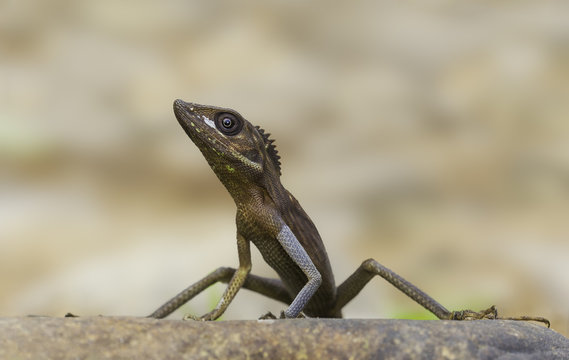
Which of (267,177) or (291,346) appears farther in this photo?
(267,177)

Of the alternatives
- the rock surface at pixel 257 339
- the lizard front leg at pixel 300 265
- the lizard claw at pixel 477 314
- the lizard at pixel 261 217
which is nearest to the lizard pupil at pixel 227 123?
the lizard at pixel 261 217

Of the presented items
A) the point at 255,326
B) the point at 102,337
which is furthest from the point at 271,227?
the point at 102,337

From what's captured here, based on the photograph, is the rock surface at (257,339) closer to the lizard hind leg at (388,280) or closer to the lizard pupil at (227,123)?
the lizard hind leg at (388,280)

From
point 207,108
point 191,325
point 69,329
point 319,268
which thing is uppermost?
point 207,108

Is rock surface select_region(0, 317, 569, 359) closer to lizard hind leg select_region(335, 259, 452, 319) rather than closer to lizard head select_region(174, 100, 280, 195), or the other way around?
lizard hind leg select_region(335, 259, 452, 319)

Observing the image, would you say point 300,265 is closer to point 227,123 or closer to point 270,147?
point 270,147

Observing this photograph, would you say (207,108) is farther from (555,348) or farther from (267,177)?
(555,348)

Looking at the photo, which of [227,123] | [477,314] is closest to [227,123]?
[227,123]

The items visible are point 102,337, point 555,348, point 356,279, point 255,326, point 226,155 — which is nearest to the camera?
point 102,337
